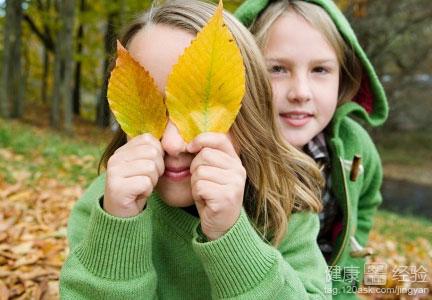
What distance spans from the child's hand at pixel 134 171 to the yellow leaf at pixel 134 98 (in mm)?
28

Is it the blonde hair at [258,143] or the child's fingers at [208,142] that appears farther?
the blonde hair at [258,143]

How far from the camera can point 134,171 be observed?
1.04 m

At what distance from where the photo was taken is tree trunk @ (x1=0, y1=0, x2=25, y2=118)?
35.4 feet

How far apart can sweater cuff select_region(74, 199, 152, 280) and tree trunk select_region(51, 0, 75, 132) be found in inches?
402

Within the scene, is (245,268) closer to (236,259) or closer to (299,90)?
(236,259)

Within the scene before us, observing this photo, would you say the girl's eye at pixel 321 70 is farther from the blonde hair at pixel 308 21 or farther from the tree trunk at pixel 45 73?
the tree trunk at pixel 45 73

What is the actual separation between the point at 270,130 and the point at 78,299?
694 millimetres

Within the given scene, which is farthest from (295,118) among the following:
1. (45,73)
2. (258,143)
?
(45,73)

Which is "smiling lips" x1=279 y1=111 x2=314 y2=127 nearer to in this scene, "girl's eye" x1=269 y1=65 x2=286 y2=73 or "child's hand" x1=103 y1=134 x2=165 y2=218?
"girl's eye" x1=269 y1=65 x2=286 y2=73

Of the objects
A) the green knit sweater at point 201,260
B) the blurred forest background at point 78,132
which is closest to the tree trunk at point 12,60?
the blurred forest background at point 78,132

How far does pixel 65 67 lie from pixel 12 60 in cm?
188

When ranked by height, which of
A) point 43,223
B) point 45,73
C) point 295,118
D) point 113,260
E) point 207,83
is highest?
point 207,83

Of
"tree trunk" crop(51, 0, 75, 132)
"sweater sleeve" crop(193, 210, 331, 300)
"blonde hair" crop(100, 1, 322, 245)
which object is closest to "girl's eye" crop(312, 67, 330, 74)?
"blonde hair" crop(100, 1, 322, 245)

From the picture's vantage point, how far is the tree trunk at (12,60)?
35.4 feet
